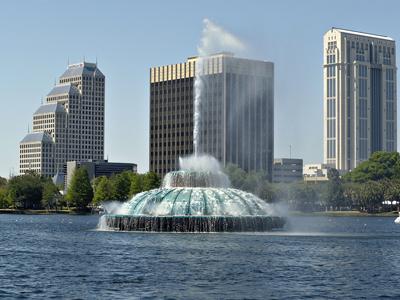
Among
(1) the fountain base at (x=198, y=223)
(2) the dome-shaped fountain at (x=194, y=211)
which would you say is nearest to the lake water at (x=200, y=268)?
(1) the fountain base at (x=198, y=223)

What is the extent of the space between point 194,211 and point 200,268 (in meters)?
40.5

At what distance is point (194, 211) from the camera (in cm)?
10631

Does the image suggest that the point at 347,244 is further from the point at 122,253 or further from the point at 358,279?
the point at 358,279

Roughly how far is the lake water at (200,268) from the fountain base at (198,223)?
15.2ft

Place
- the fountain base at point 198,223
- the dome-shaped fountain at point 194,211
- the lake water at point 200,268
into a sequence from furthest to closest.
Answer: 1. the dome-shaped fountain at point 194,211
2. the fountain base at point 198,223
3. the lake water at point 200,268

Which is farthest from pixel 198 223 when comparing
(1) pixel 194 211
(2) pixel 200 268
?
(2) pixel 200 268

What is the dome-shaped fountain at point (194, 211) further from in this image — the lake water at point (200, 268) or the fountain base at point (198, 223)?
the lake water at point (200, 268)

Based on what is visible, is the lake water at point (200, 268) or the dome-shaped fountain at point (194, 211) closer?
the lake water at point (200, 268)

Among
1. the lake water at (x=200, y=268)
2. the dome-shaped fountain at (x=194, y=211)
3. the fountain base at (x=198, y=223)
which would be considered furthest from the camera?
the dome-shaped fountain at (x=194, y=211)

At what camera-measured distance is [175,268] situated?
6638cm

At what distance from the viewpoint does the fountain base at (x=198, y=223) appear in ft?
344

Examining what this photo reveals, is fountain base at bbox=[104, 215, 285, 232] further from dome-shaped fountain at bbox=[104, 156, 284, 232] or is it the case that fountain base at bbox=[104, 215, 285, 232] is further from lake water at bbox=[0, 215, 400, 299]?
lake water at bbox=[0, 215, 400, 299]

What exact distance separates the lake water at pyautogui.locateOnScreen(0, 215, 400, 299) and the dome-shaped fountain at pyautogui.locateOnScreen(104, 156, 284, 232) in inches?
195

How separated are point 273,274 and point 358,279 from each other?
5799 millimetres
